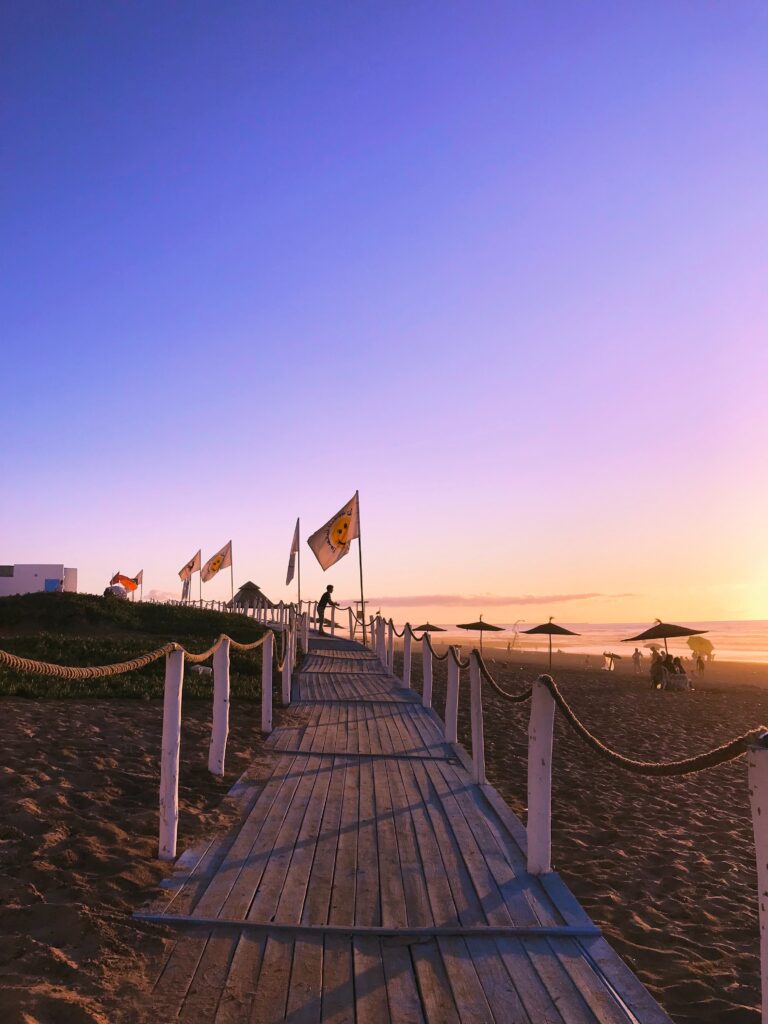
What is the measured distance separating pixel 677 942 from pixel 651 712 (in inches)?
471

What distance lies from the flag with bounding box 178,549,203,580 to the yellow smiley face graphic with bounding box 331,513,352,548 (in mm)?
22141

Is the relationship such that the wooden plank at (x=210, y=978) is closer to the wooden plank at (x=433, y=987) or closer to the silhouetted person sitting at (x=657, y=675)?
the wooden plank at (x=433, y=987)

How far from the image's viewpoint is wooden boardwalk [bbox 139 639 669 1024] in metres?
2.98

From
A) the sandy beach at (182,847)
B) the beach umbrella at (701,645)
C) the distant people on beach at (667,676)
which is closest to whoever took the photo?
the sandy beach at (182,847)

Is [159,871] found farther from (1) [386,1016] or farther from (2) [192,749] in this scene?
(2) [192,749]

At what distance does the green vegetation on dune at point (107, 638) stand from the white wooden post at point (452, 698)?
4.62 m

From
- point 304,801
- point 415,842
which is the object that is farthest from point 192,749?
point 415,842

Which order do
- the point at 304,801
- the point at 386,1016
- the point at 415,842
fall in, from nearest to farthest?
the point at 386,1016 < the point at 415,842 < the point at 304,801

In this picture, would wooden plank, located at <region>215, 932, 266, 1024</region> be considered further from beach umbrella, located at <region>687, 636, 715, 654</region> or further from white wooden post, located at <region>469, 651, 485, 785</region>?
beach umbrella, located at <region>687, 636, 715, 654</region>

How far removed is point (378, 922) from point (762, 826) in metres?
2.00

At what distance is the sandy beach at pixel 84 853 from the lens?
9.89ft

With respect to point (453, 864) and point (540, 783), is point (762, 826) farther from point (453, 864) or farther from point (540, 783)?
point (453, 864)

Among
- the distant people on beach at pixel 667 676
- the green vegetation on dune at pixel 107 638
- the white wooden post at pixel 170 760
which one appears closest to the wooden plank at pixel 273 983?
the white wooden post at pixel 170 760

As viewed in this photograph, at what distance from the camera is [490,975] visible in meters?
3.23
